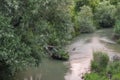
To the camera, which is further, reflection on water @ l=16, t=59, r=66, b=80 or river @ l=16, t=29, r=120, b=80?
river @ l=16, t=29, r=120, b=80

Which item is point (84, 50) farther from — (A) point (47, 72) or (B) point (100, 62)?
(B) point (100, 62)

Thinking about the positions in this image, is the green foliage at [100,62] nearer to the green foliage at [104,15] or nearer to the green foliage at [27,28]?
the green foliage at [27,28]

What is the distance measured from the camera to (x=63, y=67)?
2617 centimetres

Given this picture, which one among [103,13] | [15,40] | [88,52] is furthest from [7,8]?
[103,13]

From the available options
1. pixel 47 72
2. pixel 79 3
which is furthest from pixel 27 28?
pixel 79 3

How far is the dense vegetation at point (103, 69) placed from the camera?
1903 centimetres

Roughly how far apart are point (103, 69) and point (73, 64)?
6184 millimetres

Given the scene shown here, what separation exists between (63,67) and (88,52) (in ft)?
22.6

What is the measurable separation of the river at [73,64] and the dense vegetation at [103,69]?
1648 mm

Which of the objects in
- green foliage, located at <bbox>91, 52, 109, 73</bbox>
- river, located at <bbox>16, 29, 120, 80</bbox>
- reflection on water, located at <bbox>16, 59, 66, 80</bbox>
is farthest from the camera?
river, located at <bbox>16, 29, 120, 80</bbox>

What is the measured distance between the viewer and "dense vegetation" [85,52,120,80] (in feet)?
62.4

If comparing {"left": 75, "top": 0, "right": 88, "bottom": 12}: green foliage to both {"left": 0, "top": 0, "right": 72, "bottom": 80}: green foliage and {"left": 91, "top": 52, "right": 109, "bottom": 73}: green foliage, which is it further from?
{"left": 0, "top": 0, "right": 72, "bottom": 80}: green foliage

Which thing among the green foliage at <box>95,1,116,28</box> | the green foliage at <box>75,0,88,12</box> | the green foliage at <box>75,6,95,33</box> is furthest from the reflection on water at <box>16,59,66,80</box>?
the green foliage at <box>75,0,88,12</box>

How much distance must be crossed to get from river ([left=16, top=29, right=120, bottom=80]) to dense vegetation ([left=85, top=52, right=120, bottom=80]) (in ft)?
5.41
